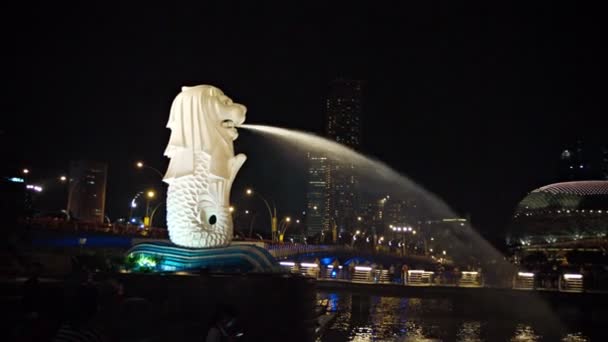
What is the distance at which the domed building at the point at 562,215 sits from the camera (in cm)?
9512

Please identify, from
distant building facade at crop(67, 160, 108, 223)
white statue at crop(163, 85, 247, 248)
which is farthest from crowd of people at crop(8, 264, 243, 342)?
distant building facade at crop(67, 160, 108, 223)

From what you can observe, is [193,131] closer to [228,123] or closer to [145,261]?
[228,123]

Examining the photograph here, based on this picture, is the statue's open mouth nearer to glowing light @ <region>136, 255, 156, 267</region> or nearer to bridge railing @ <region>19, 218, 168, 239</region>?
glowing light @ <region>136, 255, 156, 267</region>

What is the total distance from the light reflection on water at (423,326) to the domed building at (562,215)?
77124 millimetres

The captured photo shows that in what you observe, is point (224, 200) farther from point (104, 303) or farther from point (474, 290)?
point (474, 290)

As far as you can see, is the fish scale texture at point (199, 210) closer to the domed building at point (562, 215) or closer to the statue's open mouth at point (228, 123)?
the statue's open mouth at point (228, 123)

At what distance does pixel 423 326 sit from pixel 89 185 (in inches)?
2570

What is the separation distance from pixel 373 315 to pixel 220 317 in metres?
15.4

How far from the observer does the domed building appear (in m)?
95.1

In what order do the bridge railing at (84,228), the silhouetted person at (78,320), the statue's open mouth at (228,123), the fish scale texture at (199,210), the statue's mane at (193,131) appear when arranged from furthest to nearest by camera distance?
the bridge railing at (84,228)
the statue's open mouth at (228,123)
the statue's mane at (193,131)
the fish scale texture at (199,210)
the silhouetted person at (78,320)

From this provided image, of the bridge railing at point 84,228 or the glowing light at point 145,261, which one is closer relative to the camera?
the glowing light at point 145,261

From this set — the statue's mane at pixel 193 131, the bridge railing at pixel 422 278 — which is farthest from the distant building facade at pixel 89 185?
the statue's mane at pixel 193 131

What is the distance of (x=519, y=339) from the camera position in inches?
650

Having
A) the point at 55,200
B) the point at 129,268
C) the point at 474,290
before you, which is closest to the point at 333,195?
the point at 55,200
